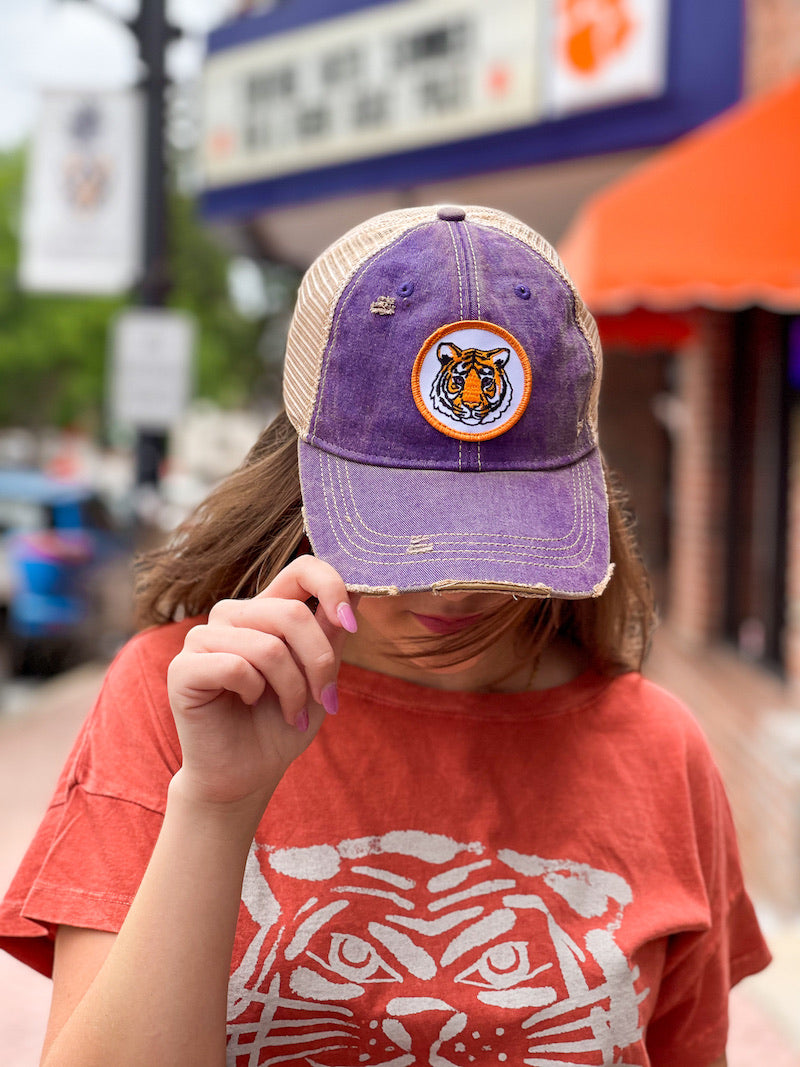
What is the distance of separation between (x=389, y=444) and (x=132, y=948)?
0.62 metres

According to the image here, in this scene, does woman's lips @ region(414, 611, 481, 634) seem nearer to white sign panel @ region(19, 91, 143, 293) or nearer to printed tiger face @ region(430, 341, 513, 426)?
printed tiger face @ region(430, 341, 513, 426)

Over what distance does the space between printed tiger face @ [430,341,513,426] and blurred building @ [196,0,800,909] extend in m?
2.74

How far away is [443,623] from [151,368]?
5.99m

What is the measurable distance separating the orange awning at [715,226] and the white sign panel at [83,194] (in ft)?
11.0

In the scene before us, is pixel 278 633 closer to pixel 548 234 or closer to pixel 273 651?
pixel 273 651

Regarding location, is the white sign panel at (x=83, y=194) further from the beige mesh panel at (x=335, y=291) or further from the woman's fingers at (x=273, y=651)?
the woman's fingers at (x=273, y=651)

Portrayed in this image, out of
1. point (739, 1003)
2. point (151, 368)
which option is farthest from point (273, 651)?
point (151, 368)

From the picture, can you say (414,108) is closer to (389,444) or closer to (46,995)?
(46,995)

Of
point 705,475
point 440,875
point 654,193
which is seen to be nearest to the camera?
point 440,875

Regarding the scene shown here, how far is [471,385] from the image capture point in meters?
1.24

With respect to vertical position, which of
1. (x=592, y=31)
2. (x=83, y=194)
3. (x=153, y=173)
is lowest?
(x=83, y=194)

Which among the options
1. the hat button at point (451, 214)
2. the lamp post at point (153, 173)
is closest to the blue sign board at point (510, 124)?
the lamp post at point (153, 173)

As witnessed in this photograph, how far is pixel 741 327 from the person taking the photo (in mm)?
7230

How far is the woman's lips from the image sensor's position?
130cm
